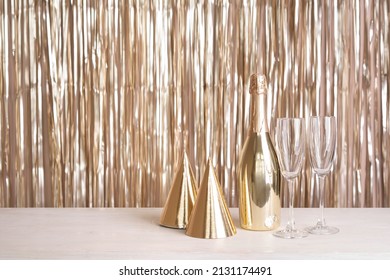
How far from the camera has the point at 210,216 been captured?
1.02 meters

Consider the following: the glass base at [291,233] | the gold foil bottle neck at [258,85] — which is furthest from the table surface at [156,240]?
the gold foil bottle neck at [258,85]

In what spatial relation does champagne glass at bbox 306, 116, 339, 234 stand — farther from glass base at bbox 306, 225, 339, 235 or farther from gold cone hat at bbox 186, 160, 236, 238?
gold cone hat at bbox 186, 160, 236, 238

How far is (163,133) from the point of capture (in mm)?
1335

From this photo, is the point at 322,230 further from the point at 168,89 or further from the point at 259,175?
the point at 168,89

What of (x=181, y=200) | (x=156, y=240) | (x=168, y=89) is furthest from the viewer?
(x=168, y=89)

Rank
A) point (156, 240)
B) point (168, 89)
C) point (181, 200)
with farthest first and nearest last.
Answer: point (168, 89) → point (181, 200) → point (156, 240)

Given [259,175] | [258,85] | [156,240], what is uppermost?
[258,85]

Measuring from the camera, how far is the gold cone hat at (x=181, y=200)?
110 cm

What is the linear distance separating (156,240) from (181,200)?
0.15 meters

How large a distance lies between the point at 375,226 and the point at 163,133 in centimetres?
57

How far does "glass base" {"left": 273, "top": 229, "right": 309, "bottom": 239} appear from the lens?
101cm

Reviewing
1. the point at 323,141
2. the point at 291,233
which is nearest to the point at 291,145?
the point at 323,141
